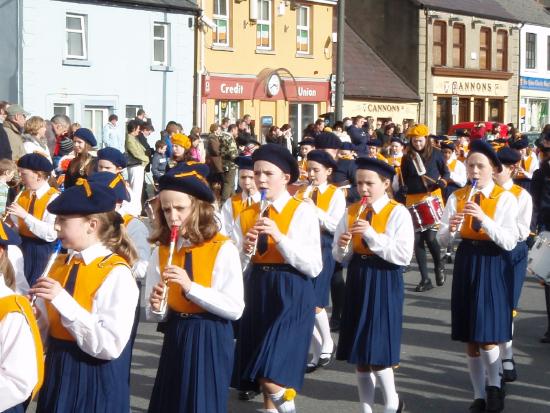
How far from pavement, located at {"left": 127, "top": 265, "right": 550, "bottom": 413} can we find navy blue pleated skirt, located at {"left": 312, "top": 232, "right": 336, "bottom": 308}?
0.61 meters

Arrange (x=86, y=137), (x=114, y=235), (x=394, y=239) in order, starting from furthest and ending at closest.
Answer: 1. (x=86, y=137)
2. (x=394, y=239)
3. (x=114, y=235)

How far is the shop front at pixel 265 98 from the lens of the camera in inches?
1283

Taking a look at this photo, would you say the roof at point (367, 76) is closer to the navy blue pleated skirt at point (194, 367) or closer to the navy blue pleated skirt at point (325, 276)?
the navy blue pleated skirt at point (325, 276)

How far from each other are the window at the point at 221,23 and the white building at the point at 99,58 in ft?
5.30

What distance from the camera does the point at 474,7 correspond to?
47.3m

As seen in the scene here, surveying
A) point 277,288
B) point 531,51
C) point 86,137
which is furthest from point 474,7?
point 277,288

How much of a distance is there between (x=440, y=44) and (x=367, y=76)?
496 cm

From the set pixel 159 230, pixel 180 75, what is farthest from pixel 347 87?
pixel 159 230

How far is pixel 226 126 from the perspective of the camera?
78.7ft

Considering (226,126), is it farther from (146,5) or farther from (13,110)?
(13,110)

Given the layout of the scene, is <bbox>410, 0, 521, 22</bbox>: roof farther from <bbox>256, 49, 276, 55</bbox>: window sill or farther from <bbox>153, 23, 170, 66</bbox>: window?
<bbox>153, 23, 170, 66</bbox>: window

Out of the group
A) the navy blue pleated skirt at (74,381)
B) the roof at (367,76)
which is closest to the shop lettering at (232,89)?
the roof at (367,76)

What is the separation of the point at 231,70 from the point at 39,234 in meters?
25.3

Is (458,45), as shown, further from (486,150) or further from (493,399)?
(493,399)
